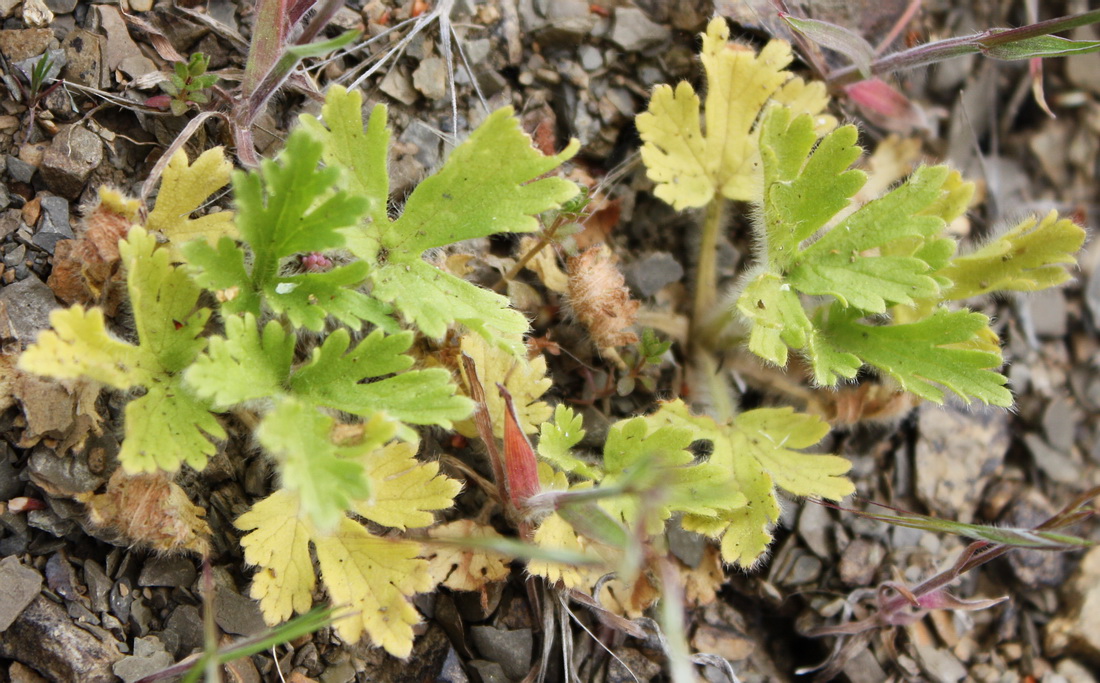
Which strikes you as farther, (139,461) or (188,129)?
(188,129)

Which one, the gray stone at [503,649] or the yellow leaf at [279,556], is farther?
the gray stone at [503,649]

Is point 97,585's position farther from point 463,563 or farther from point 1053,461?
point 1053,461

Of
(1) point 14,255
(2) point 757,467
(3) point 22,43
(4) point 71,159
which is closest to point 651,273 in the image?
(2) point 757,467

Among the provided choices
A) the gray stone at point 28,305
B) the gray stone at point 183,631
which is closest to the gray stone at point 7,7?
the gray stone at point 28,305

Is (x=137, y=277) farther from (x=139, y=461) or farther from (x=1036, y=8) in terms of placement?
(x=1036, y=8)

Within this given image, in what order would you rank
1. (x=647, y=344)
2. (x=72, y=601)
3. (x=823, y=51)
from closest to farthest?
(x=72, y=601), (x=647, y=344), (x=823, y=51)

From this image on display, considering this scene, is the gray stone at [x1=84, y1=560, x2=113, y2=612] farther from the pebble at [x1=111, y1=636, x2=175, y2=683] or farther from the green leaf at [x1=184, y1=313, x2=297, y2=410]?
the green leaf at [x1=184, y1=313, x2=297, y2=410]

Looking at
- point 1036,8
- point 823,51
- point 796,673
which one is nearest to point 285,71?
point 823,51

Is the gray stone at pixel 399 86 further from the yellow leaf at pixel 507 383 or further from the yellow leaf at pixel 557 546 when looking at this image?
the yellow leaf at pixel 557 546
